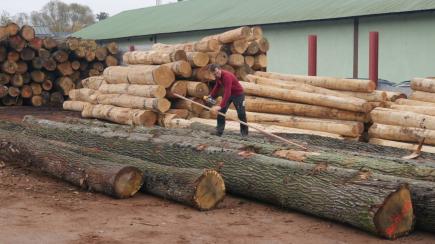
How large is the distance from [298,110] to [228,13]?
15586 millimetres

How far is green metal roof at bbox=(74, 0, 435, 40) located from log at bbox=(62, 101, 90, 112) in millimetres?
8521

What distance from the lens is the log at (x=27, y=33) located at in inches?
803

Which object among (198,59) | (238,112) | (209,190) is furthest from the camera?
(198,59)

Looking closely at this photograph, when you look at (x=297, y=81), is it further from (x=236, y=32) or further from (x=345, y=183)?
(x=345, y=183)

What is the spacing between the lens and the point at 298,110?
44.5 feet

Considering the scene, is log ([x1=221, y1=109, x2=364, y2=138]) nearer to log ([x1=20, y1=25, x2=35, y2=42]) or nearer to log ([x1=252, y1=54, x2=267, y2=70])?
log ([x1=252, y1=54, x2=267, y2=70])

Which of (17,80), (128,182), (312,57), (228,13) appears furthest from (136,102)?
(228,13)

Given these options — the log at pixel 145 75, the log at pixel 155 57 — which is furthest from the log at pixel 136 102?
the log at pixel 155 57

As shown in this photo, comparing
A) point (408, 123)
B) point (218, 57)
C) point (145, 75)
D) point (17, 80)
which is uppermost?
point (218, 57)

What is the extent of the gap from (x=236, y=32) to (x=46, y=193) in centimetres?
902

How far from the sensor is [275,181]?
7.77 m

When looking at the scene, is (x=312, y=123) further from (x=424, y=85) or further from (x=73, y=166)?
(x=73, y=166)

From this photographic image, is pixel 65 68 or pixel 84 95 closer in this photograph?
pixel 84 95

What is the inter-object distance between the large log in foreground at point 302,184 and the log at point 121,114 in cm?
496
